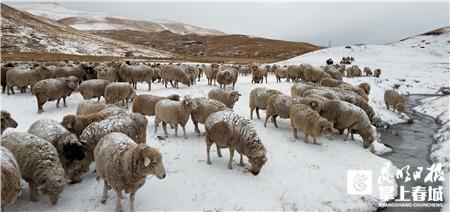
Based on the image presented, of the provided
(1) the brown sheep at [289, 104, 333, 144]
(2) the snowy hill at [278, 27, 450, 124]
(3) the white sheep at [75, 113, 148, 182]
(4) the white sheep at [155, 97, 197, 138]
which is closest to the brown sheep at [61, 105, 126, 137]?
(3) the white sheep at [75, 113, 148, 182]

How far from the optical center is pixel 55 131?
8.36 meters

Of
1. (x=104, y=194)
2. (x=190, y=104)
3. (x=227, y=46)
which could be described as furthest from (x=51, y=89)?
(x=227, y=46)

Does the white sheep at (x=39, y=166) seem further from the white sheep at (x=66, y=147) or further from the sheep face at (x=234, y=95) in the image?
the sheep face at (x=234, y=95)

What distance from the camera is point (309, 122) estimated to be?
37.9ft

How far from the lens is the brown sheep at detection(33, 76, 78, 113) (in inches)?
594

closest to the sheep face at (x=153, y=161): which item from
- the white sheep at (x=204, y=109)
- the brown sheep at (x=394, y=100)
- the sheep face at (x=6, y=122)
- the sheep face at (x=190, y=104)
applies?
the sheep face at (x=190, y=104)

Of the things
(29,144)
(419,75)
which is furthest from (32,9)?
(29,144)

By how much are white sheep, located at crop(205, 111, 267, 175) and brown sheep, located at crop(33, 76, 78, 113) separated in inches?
377

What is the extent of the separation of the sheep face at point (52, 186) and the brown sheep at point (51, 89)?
9154mm

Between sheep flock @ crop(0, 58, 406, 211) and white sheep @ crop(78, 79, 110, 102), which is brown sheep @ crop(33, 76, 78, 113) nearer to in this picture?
sheep flock @ crop(0, 58, 406, 211)

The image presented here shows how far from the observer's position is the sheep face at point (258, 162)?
917 cm

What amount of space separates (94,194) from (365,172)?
317 inches

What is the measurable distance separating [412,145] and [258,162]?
9.25m

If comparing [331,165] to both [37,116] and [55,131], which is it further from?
[37,116]
